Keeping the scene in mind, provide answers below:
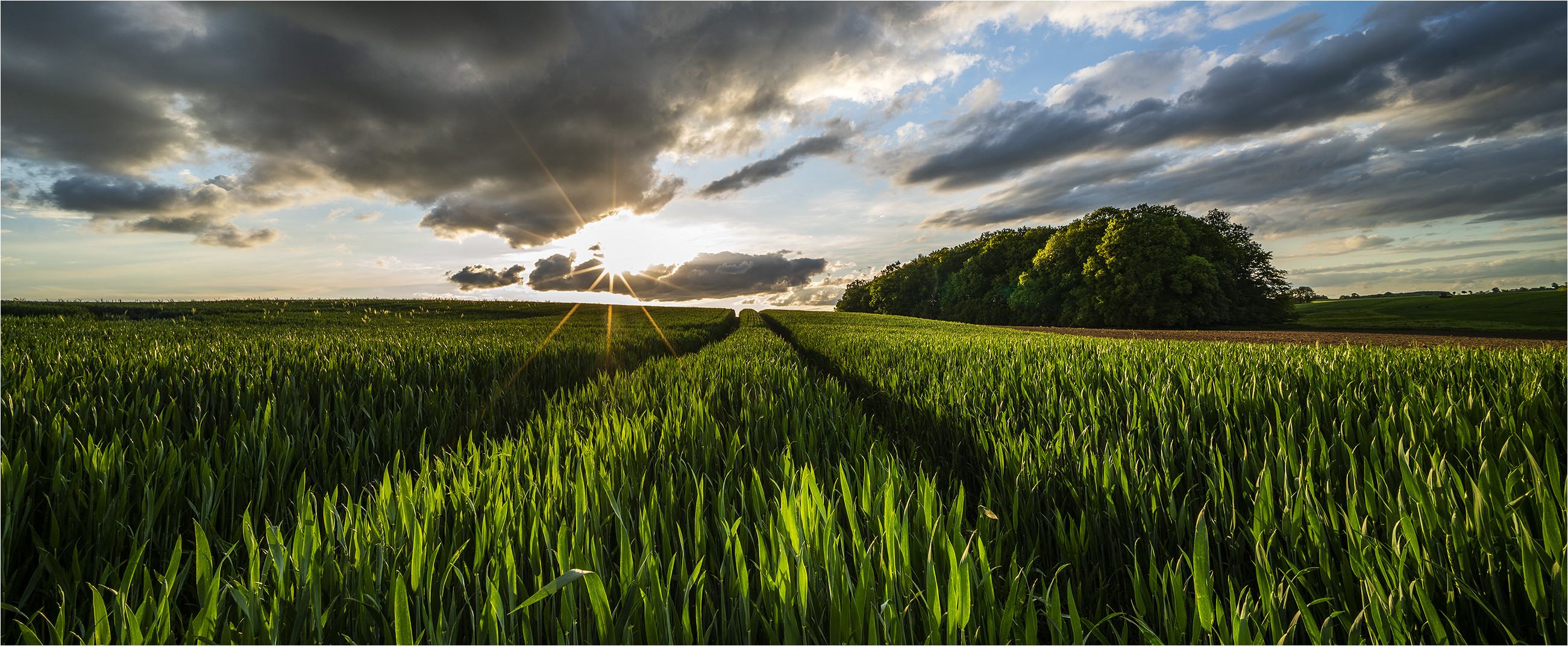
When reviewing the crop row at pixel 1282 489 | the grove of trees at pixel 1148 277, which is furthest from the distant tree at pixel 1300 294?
the crop row at pixel 1282 489

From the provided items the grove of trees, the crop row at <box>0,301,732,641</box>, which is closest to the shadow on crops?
the crop row at <box>0,301,732,641</box>

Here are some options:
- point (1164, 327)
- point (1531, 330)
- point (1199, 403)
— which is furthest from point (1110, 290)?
point (1199, 403)

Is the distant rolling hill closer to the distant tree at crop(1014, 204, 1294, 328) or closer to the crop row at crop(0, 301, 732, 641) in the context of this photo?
the distant tree at crop(1014, 204, 1294, 328)

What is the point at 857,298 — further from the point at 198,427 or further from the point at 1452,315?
the point at 198,427

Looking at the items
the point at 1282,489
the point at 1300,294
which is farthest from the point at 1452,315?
the point at 1282,489

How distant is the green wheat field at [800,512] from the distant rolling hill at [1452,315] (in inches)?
1135

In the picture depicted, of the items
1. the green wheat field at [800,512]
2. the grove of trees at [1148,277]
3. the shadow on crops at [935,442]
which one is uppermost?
the grove of trees at [1148,277]

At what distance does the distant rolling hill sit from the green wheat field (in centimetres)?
2883

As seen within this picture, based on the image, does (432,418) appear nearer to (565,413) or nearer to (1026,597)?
(565,413)

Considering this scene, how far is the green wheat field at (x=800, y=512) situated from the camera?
0.97m

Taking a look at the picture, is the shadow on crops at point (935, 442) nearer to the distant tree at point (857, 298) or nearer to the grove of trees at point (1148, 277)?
the grove of trees at point (1148, 277)

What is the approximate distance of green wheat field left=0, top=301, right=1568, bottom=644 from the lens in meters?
0.97

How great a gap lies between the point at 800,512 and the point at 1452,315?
197 feet

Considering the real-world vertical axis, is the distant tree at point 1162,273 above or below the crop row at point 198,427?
above
